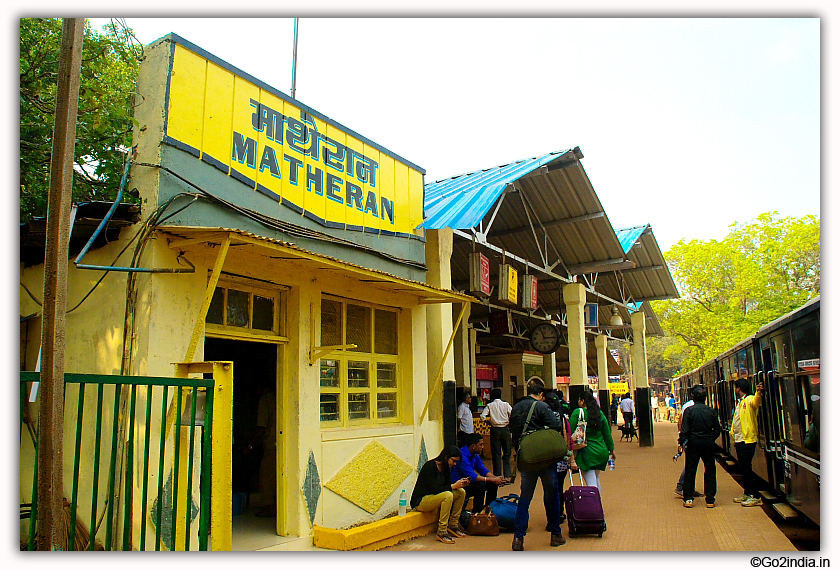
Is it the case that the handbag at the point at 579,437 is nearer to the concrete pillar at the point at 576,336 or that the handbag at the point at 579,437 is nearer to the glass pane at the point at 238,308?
the glass pane at the point at 238,308

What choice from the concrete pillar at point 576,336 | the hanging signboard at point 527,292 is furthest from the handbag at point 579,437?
the concrete pillar at point 576,336

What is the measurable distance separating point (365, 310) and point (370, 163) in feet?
6.35

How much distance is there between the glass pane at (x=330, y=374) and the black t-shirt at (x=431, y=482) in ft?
4.72

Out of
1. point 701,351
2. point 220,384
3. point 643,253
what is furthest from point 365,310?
point 701,351

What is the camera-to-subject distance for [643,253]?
15.7 meters

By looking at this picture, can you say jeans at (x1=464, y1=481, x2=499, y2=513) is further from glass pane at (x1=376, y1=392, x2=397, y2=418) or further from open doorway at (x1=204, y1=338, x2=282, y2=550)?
open doorway at (x1=204, y1=338, x2=282, y2=550)

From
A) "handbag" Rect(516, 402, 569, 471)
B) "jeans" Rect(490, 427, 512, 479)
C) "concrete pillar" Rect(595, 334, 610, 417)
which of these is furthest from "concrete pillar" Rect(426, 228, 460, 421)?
"concrete pillar" Rect(595, 334, 610, 417)

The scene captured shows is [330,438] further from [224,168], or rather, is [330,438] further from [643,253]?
[643,253]

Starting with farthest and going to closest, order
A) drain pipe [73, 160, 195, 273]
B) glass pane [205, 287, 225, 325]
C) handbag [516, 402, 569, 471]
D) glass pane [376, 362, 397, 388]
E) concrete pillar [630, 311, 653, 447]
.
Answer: concrete pillar [630, 311, 653, 447], glass pane [376, 362, 397, 388], handbag [516, 402, 569, 471], glass pane [205, 287, 225, 325], drain pipe [73, 160, 195, 273]

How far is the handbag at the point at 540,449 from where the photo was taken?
6422mm

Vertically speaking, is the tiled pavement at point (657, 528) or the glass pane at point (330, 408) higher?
the glass pane at point (330, 408)

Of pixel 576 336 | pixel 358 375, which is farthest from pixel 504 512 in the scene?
pixel 576 336

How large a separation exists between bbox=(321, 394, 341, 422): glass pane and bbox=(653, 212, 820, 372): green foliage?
21.6 m

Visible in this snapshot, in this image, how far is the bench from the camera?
629 cm
